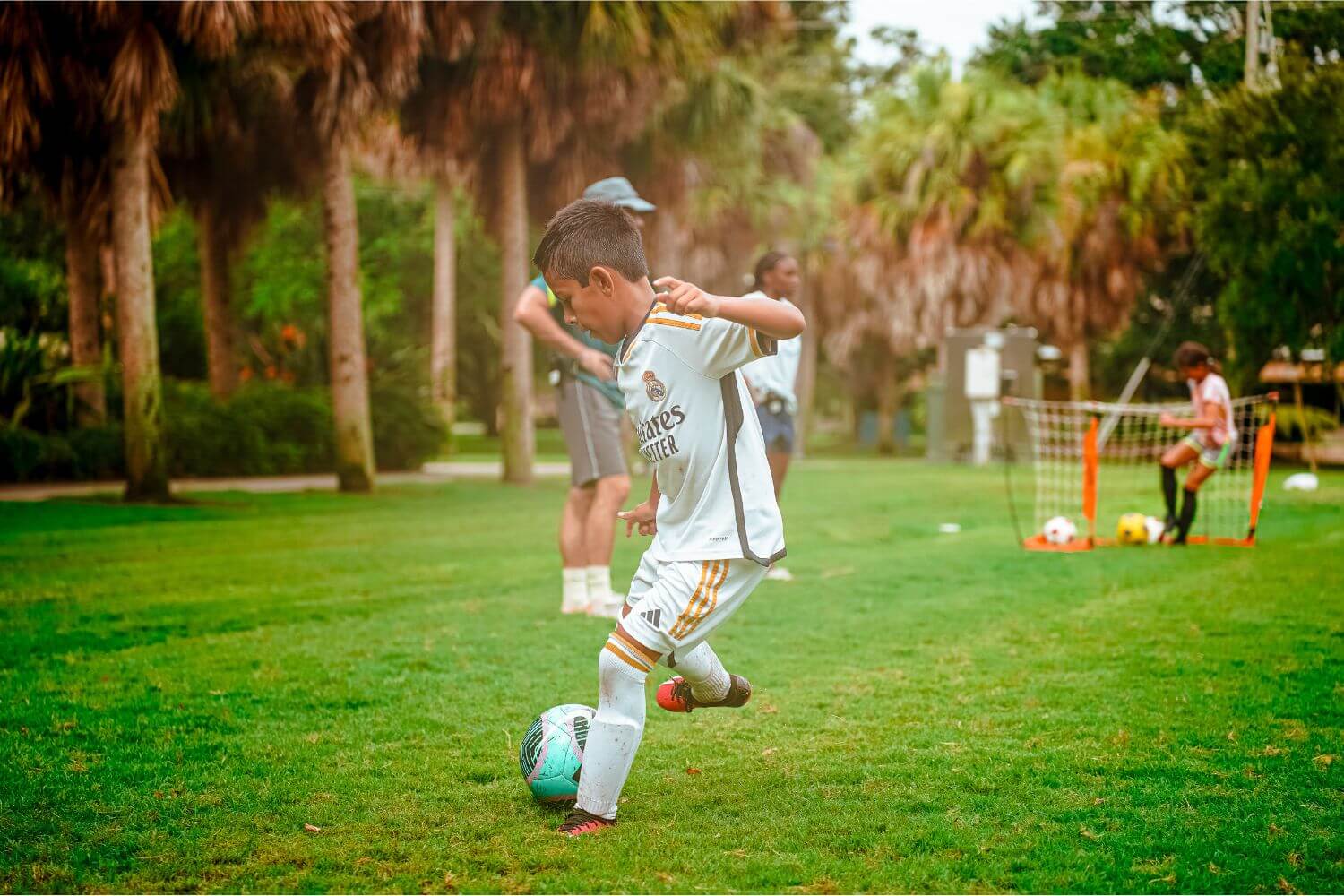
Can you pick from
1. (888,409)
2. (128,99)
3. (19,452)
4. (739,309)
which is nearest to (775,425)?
(739,309)

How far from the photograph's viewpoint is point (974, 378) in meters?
28.6

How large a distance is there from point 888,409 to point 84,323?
24724 mm

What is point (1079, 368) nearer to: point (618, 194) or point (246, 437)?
point (246, 437)

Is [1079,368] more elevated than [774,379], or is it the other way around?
[1079,368]

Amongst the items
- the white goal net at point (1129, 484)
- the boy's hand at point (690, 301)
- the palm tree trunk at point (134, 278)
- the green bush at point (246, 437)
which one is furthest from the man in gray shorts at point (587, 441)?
the green bush at point (246, 437)

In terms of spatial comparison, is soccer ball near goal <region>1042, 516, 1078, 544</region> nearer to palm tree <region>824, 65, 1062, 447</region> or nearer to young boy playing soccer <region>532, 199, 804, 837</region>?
young boy playing soccer <region>532, 199, 804, 837</region>

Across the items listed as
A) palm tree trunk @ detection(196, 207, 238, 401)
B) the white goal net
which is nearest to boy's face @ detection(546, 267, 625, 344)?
the white goal net

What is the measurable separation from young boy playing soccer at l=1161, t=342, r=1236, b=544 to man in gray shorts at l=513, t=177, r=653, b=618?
6035 millimetres

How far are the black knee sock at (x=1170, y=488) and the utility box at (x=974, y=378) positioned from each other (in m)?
16.2

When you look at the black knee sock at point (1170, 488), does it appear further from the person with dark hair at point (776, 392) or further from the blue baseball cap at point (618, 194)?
the blue baseball cap at point (618, 194)

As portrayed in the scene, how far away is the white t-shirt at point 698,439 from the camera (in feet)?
12.3

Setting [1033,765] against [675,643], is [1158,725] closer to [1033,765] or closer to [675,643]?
[1033,765]

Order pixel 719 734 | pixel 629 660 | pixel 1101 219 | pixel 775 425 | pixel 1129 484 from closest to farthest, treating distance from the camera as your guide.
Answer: pixel 629 660
pixel 719 734
pixel 775 425
pixel 1129 484
pixel 1101 219

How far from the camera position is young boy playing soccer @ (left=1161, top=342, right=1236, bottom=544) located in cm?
1119
